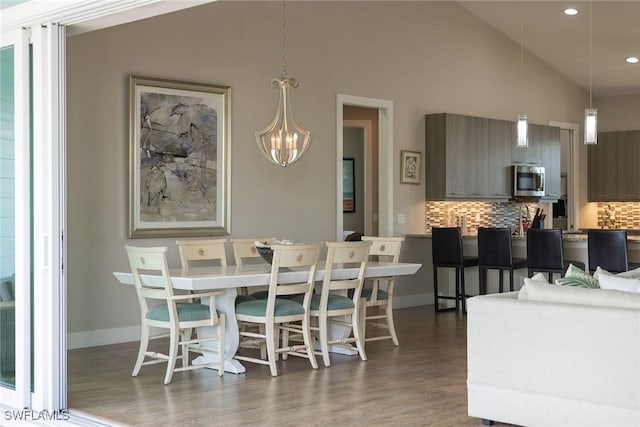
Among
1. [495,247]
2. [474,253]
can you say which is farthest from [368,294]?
[474,253]

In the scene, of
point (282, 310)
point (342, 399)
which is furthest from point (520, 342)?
point (282, 310)

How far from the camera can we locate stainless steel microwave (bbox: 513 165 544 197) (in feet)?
34.8

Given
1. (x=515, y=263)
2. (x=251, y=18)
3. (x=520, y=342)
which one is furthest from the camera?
(x=515, y=263)

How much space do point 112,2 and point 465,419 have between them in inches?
112

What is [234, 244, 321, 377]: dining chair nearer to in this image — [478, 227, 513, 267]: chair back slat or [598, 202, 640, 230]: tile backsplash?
[478, 227, 513, 267]: chair back slat

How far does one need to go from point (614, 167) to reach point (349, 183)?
3.73 meters

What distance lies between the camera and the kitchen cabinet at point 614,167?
1177 centimetres

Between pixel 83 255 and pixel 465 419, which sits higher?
pixel 83 255

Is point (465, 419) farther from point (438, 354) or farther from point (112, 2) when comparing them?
point (112, 2)

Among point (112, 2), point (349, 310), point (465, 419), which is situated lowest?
point (465, 419)

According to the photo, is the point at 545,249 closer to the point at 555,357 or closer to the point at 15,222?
the point at 555,357

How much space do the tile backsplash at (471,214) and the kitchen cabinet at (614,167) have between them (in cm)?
138

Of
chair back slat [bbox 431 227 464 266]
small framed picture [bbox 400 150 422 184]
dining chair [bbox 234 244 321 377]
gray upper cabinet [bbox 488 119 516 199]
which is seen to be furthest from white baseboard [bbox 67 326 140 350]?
gray upper cabinet [bbox 488 119 516 199]

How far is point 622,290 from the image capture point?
4375 mm
